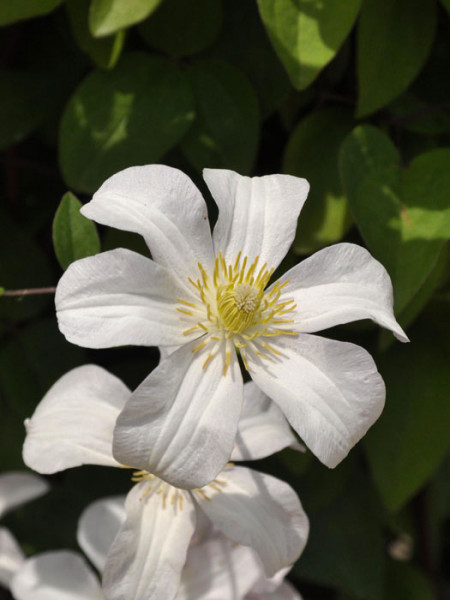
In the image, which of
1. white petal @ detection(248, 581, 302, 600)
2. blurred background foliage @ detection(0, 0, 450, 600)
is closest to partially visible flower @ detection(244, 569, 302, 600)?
white petal @ detection(248, 581, 302, 600)

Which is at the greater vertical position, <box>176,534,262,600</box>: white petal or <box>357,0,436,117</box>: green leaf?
<box>357,0,436,117</box>: green leaf

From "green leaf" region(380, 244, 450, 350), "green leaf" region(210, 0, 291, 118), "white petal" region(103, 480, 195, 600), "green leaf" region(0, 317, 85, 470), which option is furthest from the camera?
"green leaf" region(0, 317, 85, 470)

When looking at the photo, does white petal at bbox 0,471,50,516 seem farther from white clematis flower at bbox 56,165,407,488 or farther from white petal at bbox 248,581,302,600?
white clematis flower at bbox 56,165,407,488

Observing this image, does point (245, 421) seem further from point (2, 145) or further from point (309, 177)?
point (2, 145)

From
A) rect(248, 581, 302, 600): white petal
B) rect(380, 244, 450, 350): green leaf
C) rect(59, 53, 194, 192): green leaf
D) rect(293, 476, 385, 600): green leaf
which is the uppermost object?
rect(59, 53, 194, 192): green leaf

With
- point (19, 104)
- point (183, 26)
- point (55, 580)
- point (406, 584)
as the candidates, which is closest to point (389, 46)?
point (183, 26)

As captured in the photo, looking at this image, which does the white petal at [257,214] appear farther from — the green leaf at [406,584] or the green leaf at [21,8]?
the green leaf at [406,584]

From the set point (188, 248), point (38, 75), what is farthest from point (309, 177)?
point (38, 75)
